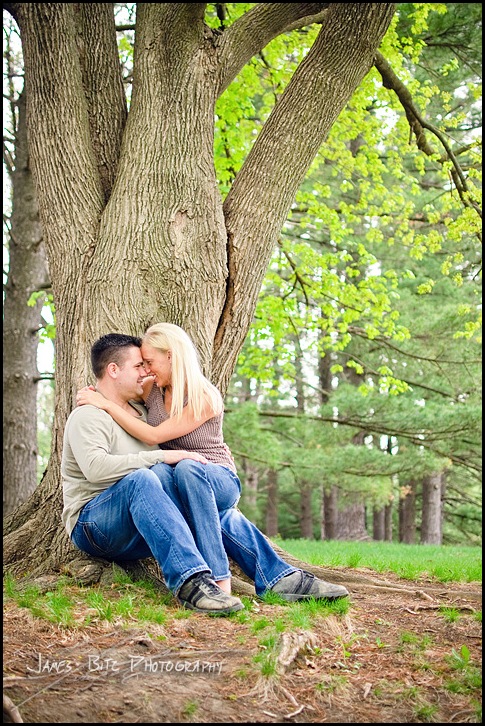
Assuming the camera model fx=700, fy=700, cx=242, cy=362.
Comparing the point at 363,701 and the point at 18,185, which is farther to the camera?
the point at 18,185

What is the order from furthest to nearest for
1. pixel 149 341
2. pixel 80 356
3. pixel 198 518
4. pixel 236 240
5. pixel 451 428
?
1. pixel 451 428
2. pixel 236 240
3. pixel 80 356
4. pixel 149 341
5. pixel 198 518

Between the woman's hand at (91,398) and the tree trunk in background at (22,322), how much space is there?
5903mm

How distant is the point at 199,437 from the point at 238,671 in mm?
1648

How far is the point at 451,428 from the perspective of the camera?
12.2 meters

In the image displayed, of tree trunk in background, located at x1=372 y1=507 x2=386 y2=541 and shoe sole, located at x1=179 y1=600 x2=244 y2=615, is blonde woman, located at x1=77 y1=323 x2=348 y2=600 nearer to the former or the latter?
shoe sole, located at x1=179 y1=600 x2=244 y2=615

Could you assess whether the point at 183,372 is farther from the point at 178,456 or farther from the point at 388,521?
→ the point at 388,521

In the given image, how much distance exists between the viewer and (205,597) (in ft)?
12.1

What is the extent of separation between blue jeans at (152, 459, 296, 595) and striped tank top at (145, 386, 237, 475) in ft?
0.42

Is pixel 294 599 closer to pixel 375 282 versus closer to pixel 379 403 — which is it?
pixel 375 282

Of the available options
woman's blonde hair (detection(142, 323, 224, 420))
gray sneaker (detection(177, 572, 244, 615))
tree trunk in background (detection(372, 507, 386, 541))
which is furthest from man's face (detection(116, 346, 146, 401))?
tree trunk in background (detection(372, 507, 386, 541))

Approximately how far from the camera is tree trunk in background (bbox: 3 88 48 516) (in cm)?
988

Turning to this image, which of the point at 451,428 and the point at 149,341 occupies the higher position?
the point at 149,341

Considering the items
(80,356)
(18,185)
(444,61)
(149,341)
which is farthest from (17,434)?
(444,61)

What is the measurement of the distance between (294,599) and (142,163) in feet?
10.5
